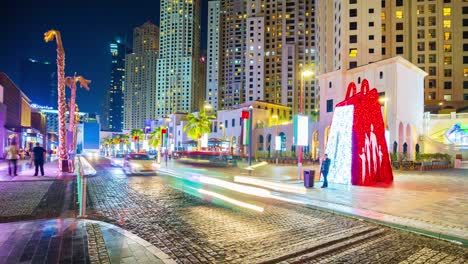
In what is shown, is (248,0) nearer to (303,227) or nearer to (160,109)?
(160,109)

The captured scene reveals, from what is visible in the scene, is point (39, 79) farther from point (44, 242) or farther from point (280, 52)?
point (44, 242)

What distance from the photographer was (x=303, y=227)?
832 centimetres

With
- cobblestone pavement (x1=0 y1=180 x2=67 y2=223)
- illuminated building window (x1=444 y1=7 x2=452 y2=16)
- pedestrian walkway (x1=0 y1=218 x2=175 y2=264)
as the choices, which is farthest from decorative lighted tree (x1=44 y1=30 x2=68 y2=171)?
illuminated building window (x1=444 y1=7 x2=452 y2=16)

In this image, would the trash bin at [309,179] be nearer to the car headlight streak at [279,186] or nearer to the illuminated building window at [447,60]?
the car headlight streak at [279,186]

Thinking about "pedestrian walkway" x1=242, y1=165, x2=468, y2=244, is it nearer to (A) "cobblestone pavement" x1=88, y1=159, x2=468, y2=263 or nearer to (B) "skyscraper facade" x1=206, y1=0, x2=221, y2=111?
(A) "cobblestone pavement" x1=88, y1=159, x2=468, y2=263

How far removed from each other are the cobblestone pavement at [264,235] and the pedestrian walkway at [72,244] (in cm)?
47

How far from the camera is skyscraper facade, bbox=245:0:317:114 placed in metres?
130

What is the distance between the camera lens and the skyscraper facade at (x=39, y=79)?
7628 inches

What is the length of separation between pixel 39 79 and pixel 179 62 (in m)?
101

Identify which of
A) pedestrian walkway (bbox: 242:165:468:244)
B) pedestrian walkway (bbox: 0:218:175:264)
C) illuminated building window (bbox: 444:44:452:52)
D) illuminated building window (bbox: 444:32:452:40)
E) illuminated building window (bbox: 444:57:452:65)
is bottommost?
pedestrian walkway (bbox: 242:165:468:244)

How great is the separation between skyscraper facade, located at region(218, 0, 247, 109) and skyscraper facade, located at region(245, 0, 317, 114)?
11282mm

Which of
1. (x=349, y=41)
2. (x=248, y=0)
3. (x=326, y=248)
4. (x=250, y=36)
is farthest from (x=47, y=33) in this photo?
(x=248, y=0)

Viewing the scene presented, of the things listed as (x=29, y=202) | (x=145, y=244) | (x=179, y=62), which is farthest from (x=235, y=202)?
(x=179, y=62)

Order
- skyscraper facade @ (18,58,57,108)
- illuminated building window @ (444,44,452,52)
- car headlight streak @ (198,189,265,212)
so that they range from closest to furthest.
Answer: car headlight streak @ (198,189,265,212)
illuminated building window @ (444,44,452,52)
skyscraper facade @ (18,58,57,108)
